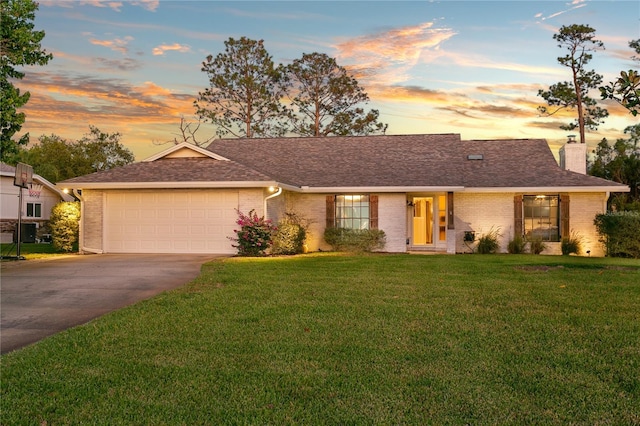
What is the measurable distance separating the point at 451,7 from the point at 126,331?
13.2 m

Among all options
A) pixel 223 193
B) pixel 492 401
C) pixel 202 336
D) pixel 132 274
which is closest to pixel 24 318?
pixel 202 336

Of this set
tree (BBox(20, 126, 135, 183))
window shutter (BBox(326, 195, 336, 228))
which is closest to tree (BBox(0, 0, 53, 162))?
window shutter (BBox(326, 195, 336, 228))

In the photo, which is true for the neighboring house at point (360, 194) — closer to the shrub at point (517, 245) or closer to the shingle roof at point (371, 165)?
the shingle roof at point (371, 165)

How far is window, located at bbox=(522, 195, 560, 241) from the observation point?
1983cm

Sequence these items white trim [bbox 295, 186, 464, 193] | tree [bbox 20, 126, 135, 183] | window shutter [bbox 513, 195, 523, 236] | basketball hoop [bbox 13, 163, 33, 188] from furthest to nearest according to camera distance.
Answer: tree [bbox 20, 126, 135, 183]
window shutter [bbox 513, 195, 523, 236]
white trim [bbox 295, 186, 464, 193]
basketball hoop [bbox 13, 163, 33, 188]

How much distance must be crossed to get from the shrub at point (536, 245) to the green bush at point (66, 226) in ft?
51.7

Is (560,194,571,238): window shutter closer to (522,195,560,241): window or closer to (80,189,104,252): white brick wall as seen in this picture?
(522,195,560,241): window

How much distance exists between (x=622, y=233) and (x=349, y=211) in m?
9.05

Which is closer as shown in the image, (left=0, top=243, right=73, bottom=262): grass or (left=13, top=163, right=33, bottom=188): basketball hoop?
(left=13, top=163, right=33, bottom=188): basketball hoop

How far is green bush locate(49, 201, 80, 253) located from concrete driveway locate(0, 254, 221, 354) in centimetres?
362

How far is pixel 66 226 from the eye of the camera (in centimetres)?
1956

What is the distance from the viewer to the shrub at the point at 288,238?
1772 centimetres

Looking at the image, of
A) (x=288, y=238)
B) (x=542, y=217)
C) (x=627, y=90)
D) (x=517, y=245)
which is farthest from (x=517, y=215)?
(x=627, y=90)

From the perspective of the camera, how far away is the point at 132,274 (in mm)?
12320
